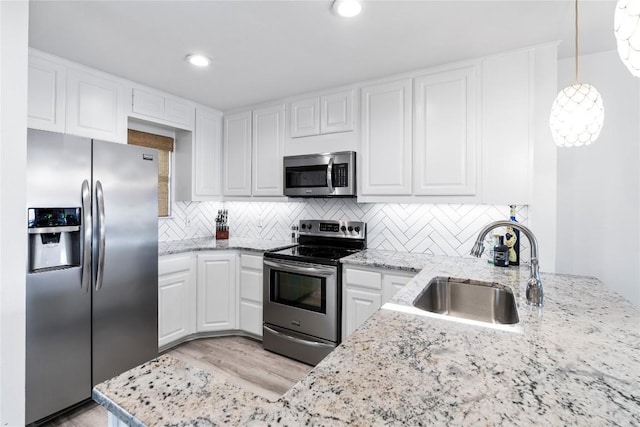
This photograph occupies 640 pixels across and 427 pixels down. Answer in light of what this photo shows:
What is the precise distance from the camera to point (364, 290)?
2340mm

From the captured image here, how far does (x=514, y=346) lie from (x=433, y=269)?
1.07 m

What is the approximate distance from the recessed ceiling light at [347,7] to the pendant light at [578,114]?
0.99 m

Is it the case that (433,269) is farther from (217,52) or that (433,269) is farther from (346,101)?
(217,52)

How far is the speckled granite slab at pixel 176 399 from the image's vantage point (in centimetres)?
53

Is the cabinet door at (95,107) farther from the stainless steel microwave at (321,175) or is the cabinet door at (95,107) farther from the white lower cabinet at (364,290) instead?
the white lower cabinet at (364,290)

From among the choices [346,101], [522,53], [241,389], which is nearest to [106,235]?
[241,389]

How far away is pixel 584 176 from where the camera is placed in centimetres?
221

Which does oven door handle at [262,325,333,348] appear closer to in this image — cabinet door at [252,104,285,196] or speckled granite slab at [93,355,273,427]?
cabinet door at [252,104,285,196]

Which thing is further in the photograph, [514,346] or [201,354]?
[201,354]

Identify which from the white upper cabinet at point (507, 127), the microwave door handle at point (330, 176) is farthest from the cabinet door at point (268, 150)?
the white upper cabinet at point (507, 127)

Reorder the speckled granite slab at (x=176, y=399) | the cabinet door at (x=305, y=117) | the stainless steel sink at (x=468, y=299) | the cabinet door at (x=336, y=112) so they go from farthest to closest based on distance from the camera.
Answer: the cabinet door at (x=305, y=117)
the cabinet door at (x=336, y=112)
the stainless steel sink at (x=468, y=299)
the speckled granite slab at (x=176, y=399)

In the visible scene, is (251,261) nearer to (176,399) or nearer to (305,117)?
(305,117)

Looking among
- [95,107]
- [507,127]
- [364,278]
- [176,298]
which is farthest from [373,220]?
[95,107]

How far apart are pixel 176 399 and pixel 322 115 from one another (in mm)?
2604
